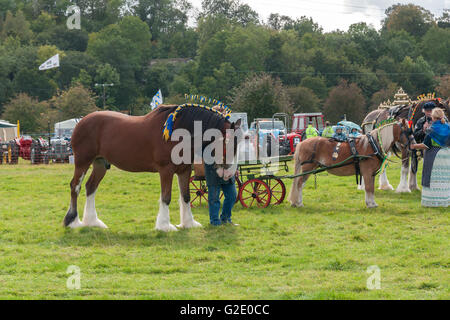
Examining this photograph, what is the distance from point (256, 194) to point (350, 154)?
2.05 metres

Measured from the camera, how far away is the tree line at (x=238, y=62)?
74938 millimetres

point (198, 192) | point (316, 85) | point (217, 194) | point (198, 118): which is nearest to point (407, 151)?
point (198, 192)

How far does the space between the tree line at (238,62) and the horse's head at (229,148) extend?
51.7 metres

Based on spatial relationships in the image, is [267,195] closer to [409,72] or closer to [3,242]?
[3,242]

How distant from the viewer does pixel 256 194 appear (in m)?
11.7

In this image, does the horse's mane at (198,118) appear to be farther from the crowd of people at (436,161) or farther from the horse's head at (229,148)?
the crowd of people at (436,161)

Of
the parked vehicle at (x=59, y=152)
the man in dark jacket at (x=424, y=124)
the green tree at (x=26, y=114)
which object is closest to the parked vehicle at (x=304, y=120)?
the parked vehicle at (x=59, y=152)

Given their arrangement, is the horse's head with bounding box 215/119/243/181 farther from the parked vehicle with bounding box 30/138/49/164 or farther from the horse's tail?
the parked vehicle with bounding box 30/138/49/164

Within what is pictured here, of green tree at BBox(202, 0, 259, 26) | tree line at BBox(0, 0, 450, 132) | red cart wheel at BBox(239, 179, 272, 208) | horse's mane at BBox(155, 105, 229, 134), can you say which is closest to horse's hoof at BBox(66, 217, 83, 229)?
horse's mane at BBox(155, 105, 229, 134)

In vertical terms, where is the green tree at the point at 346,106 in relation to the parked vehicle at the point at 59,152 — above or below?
above

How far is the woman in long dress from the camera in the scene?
437 inches

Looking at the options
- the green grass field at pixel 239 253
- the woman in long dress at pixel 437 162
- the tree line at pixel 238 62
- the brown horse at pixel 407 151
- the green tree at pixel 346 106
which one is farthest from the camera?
the tree line at pixel 238 62

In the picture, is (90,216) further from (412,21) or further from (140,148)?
(412,21)

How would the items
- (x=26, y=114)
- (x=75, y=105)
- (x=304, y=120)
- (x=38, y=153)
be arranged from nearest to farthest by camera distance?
(x=38, y=153), (x=304, y=120), (x=75, y=105), (x=26, y=114)
